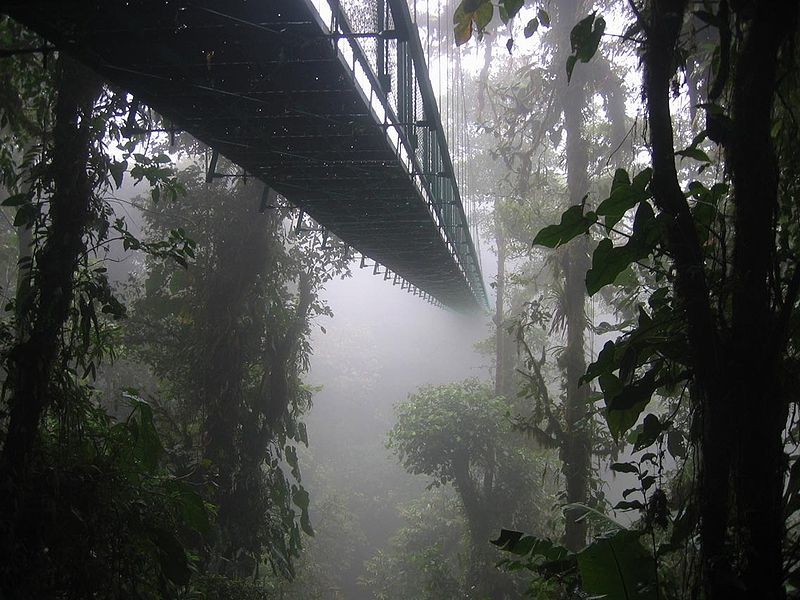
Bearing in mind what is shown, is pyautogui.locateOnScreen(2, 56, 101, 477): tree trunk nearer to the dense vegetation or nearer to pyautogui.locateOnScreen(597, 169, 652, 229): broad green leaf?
the dense vegetation

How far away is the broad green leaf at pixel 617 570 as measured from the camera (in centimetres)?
108

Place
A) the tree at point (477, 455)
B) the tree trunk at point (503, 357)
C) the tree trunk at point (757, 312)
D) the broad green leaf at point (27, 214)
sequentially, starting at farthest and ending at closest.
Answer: the tree trunk at point (503, 357) < the tree at point (477, 455) < the broad green leaf at point (27, 214) < the tree trunk at point (757, 312)

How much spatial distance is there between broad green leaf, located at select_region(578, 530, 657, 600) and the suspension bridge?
119cm

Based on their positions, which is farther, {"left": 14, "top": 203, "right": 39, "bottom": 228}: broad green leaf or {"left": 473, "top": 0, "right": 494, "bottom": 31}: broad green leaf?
Answer: {"left": 14, "top": 203, "right": 39, "bottom": 228}: broad green leaf

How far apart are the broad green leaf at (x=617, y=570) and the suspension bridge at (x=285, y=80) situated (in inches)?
46.7

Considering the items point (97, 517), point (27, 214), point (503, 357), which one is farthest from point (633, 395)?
point (503, 357)

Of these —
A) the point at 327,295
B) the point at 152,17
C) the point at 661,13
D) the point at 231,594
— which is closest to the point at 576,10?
the point at 661,13

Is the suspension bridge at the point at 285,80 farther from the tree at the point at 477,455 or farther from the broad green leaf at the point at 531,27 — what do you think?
the tree at the point at 477,455

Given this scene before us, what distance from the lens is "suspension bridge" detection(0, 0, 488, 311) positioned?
1081mm

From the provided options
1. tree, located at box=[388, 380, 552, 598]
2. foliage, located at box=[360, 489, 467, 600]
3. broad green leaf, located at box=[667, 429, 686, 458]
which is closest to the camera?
broad green leaf, located at box=[667, 429, 686, 458]

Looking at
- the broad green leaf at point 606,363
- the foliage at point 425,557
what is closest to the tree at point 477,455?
the foliage at point 425,557

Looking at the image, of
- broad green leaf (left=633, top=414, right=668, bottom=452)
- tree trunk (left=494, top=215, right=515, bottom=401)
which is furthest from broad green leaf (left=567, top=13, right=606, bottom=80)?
tree trunk (left=494, top=215, right=515, bottom=401)

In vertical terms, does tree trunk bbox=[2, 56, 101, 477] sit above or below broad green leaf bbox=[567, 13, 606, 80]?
below

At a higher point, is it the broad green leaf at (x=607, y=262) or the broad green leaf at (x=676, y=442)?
the broad green leaf at (x=607, y=262)
